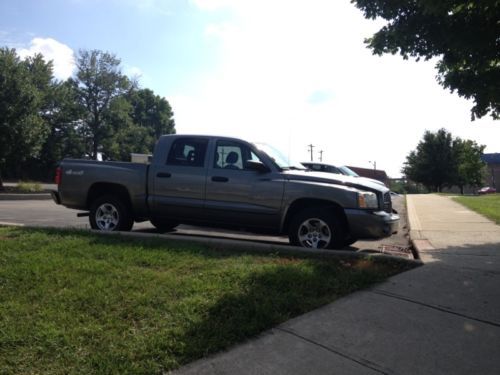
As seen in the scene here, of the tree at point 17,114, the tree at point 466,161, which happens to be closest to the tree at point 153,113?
the tree at point 466,161

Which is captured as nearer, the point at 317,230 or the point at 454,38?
the point at 317,230

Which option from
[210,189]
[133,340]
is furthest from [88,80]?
[133,340]

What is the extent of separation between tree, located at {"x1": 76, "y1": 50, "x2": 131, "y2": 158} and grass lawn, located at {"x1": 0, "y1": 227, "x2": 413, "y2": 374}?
174 feet

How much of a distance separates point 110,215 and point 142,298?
168 inches

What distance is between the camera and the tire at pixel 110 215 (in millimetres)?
8016

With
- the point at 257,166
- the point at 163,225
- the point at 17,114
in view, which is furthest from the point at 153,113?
the point at 257,166

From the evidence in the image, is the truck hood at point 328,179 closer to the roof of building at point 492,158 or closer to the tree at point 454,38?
the tree at point 454,38

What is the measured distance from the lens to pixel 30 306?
402 centimetres

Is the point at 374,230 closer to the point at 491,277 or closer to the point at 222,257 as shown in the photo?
the point at 491,277

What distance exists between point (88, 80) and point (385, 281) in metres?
56.4

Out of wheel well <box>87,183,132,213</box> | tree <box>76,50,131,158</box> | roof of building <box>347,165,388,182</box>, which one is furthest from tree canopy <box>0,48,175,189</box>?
wheel well <box>87,183,132,213</box>

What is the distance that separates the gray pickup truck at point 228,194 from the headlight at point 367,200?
0.04 ft

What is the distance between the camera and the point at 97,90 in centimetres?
5619

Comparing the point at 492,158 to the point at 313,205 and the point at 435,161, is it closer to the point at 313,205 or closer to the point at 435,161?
the point at 435,161
